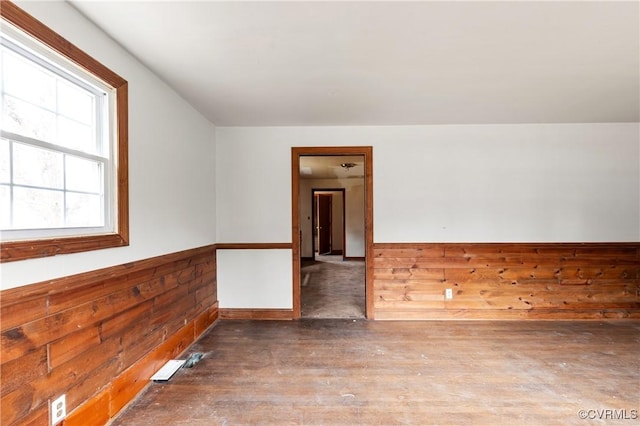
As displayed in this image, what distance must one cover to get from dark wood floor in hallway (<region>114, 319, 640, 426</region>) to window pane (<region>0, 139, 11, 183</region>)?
1504 mm

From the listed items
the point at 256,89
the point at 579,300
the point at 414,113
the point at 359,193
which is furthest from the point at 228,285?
the point at 359,193

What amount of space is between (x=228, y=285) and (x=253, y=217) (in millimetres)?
879

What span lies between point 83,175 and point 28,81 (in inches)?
19.9

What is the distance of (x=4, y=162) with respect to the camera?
4.09 feet

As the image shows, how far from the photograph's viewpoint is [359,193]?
8.45 m

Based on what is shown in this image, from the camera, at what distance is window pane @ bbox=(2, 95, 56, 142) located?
4.14 ft

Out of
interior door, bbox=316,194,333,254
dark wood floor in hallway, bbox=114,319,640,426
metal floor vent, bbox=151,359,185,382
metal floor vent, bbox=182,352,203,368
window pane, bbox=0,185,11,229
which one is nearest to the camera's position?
window pane, bbox=0,185,11,229

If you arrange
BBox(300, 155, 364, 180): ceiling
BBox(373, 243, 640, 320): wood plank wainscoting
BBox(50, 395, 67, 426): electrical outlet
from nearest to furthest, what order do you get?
BBox(50, 395, 67, 426): electrical outlet < BBox(373, 243, 640, 320): wood plank wainscoting < BBox(300, 155, 364, 180): ceiling

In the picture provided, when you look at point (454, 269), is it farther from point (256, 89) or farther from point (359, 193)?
point (359, 193)

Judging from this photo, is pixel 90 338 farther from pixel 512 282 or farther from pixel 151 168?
pixel 512 282

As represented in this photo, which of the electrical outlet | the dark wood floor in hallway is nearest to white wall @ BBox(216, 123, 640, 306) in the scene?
the dark wood floor in hallway

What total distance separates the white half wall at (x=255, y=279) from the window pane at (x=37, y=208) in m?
2.09

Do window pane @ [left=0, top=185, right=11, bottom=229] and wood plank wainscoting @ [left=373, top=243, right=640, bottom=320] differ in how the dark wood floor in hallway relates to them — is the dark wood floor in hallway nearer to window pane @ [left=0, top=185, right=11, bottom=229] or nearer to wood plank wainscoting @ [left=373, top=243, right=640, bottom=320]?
wood plank wainscoting @ [left=373, top=243, right=640, bottom=320]

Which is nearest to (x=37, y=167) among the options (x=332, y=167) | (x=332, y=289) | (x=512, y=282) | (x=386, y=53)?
(x=386, y=53)
